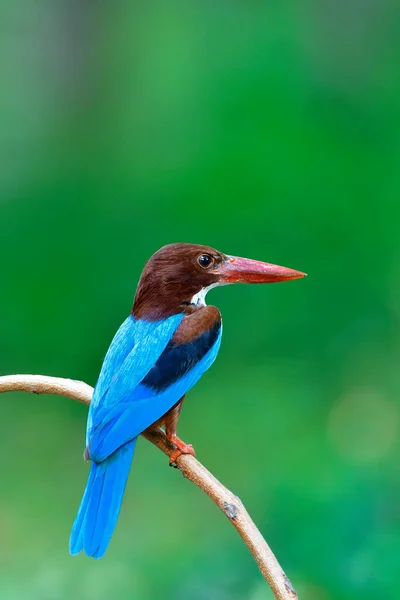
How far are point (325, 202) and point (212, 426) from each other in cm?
89

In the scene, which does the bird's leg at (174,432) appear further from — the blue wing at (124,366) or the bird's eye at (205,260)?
the bird's eye at (205,260)

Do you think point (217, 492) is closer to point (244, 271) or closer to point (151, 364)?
point (151, 364)

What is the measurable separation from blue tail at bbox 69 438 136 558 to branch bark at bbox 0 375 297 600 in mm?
92

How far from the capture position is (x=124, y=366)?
1.40 m

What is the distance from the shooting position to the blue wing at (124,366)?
137 cm

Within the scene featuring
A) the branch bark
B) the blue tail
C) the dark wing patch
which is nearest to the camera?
the branch bark

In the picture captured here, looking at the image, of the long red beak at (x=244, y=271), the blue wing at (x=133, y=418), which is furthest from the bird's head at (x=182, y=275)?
the blue wing at (x=133, y=418)

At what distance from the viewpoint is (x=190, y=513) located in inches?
105

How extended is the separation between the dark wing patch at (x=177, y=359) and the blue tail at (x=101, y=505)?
0.10 metres

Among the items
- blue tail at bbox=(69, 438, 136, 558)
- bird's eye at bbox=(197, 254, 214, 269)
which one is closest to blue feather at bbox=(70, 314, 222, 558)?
blue tail at bbox=(69, 438, 136, 558)

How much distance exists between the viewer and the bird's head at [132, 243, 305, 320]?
1468mm

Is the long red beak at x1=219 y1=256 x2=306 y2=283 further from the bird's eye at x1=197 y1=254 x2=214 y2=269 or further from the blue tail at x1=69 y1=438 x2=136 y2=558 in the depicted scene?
the blue tail at x1=69 y1=438 x2=136 y2=558

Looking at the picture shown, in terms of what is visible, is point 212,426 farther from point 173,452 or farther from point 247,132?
point 173,452

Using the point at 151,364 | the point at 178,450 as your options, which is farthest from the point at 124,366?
the point at 178,450
